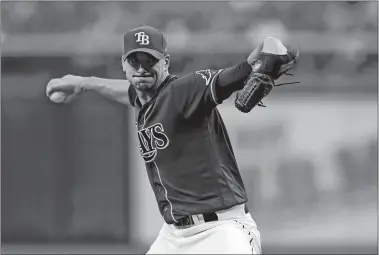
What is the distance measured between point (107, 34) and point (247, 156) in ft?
7.23

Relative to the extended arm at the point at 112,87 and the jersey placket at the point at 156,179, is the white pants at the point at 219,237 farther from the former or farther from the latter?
the extended arm at the point at 112,87

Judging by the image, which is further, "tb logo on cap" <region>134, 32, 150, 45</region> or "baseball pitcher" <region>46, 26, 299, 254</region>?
"tb logo on cap" <region>134, 32, 150, 45</region>

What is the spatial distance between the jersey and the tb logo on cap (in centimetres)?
22

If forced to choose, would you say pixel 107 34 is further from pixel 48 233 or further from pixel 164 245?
pixel 164 245

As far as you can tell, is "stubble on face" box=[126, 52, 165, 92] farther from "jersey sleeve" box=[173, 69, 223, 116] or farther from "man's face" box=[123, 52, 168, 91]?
"jersey sleeve" box=[173, 69, 223, 116]

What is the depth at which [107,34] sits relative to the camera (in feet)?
31.6

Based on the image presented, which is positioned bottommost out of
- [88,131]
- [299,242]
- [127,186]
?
[299,242]

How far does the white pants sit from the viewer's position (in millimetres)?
3794

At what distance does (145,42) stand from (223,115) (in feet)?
18.8

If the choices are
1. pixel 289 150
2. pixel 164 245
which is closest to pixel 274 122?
pixel 289 150

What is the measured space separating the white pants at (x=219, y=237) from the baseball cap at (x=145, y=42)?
849 millimetres

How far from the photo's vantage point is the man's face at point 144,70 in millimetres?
3955

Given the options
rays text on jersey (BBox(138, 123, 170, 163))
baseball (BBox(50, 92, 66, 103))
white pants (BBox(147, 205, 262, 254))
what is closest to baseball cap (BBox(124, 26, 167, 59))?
rays text on jersey (BBox(138, 123, 170, 163))

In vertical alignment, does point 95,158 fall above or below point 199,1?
below
